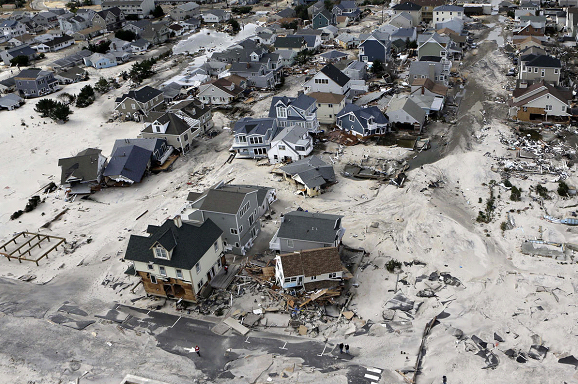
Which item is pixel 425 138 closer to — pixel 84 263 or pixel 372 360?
pixel 372 360

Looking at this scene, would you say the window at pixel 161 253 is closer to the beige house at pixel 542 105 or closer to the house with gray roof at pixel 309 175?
the house with gray roof at pixel 309 175

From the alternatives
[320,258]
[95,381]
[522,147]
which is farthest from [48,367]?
[522,147]

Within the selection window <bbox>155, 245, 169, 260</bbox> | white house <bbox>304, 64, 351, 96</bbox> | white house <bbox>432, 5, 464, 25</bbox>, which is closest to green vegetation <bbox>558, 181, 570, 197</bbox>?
white house <bbox>304, 64, 351, 96</bbox>

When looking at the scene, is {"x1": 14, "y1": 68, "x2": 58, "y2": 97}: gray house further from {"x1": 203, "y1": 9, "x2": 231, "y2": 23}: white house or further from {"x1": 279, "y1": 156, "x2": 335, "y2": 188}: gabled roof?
{"x1": 203, "y1": 9, "x2": 231, "y2": 23}: white house

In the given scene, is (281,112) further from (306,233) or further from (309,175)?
(306,233)

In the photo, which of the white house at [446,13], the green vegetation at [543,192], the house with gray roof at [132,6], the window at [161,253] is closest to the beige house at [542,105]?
the green vegetation at [543,192]

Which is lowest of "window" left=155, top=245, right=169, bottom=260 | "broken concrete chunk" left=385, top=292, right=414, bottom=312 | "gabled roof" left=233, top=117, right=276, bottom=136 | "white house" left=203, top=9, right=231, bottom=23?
"broken concrete chunk" left=385, top=292, right=414, bottom=312
